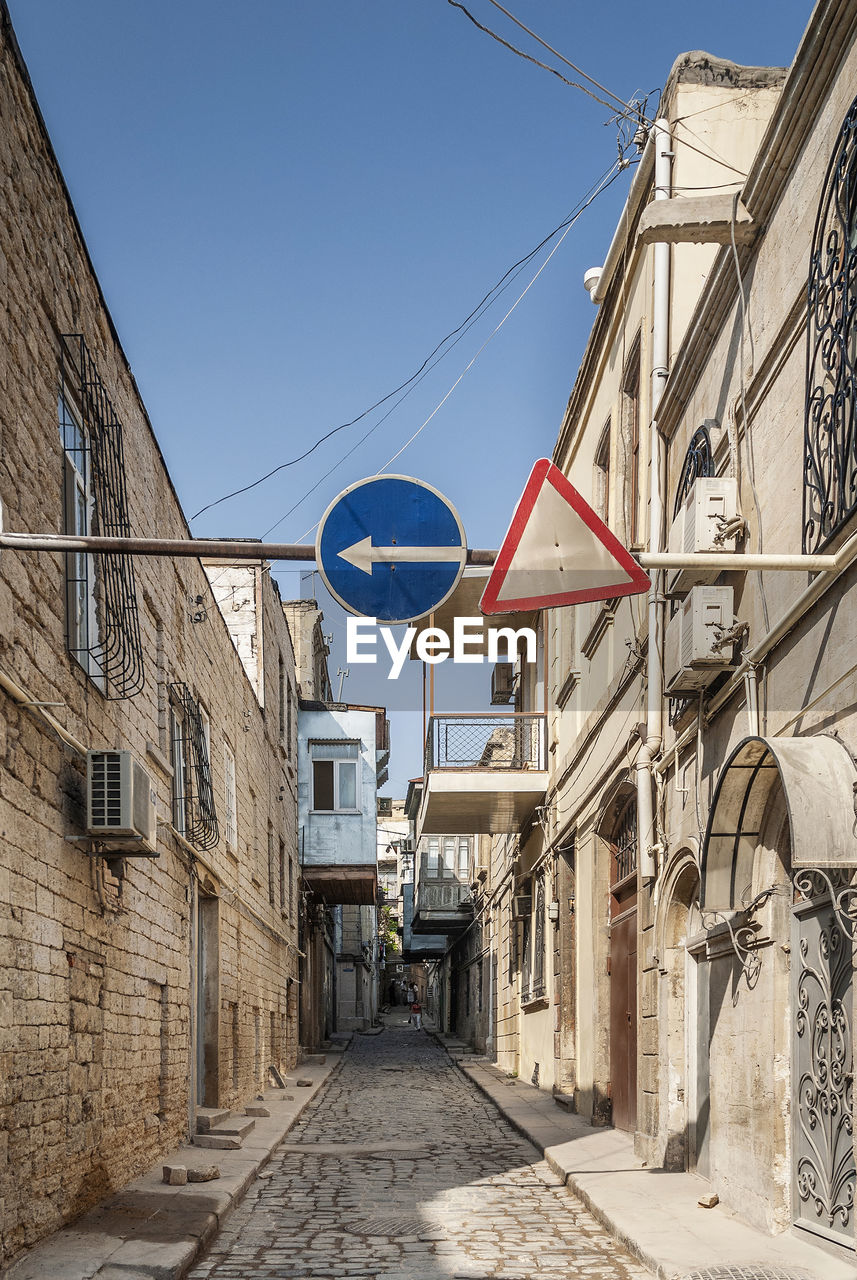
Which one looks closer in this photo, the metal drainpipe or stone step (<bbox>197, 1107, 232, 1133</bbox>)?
the metal drainpipe

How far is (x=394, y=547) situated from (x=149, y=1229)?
423 cm

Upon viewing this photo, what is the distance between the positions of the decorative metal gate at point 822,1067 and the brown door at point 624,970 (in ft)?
16.2

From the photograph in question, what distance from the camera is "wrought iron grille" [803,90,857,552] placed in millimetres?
5684

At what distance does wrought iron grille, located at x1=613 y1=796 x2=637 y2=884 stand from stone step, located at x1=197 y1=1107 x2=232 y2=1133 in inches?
177

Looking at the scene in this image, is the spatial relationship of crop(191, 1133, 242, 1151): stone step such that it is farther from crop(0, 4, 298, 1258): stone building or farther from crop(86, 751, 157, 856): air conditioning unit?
crop(86, 751, 157, 856): air conditioning unit

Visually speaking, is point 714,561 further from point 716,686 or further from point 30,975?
point 30,975

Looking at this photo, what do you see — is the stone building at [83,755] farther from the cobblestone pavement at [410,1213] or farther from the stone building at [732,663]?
the stone building at [732,663]

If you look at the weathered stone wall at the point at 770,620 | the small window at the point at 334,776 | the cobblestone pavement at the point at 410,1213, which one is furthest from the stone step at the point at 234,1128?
the small window at the point at 334,776

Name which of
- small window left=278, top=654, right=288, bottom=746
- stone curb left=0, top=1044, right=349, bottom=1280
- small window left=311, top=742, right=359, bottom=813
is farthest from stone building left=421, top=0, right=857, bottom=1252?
small window left=311, top=742, right=359, bottom=813

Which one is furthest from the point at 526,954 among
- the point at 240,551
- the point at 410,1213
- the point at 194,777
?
the point at 240,551

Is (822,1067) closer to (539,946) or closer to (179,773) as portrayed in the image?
(179,773)

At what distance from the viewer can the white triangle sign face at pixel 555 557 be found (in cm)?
549

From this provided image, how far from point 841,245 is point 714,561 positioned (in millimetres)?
1738

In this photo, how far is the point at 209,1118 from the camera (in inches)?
471
